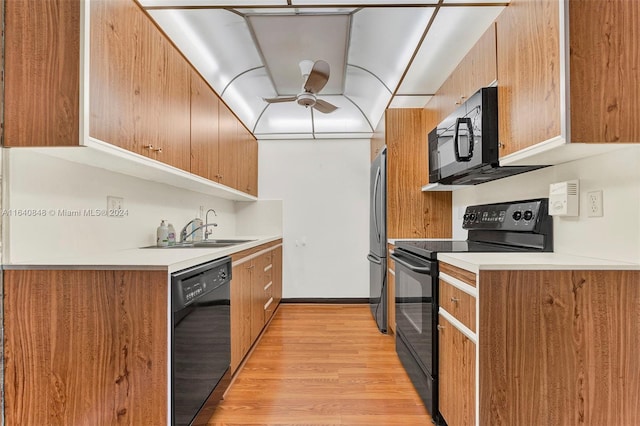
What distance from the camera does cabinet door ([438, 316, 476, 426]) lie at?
150cm

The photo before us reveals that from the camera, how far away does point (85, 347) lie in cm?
143

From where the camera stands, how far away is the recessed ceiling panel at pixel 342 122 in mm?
4375

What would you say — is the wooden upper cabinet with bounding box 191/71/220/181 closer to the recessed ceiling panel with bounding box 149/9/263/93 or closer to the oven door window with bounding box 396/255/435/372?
the recessed ceiling panel with bounding box 149/9/263/93

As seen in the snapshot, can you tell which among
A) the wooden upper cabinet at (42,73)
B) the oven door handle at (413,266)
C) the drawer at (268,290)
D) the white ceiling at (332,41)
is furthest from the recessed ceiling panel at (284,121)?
the wooden upper cabinet at (42,73)

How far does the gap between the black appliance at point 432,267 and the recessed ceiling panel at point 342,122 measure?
213 cm

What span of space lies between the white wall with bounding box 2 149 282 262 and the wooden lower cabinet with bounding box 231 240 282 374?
2.16ft

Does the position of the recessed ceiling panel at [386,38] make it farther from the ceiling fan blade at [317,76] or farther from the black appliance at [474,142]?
the black appliance at [474,142]

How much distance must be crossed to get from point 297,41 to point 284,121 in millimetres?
1694

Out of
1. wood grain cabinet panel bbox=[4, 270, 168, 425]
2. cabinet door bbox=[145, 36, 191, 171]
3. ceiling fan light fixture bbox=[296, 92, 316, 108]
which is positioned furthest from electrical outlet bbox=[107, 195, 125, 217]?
ceiling fan light fixture bbox=[296, 92, 316, 108]

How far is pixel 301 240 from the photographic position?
183 inches

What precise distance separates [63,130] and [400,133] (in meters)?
2.60

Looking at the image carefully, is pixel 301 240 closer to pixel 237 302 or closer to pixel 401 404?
pixel 237 302

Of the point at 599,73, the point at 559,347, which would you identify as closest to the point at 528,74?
the point at 599,73

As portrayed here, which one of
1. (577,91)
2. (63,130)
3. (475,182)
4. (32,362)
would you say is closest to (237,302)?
(32,362)
